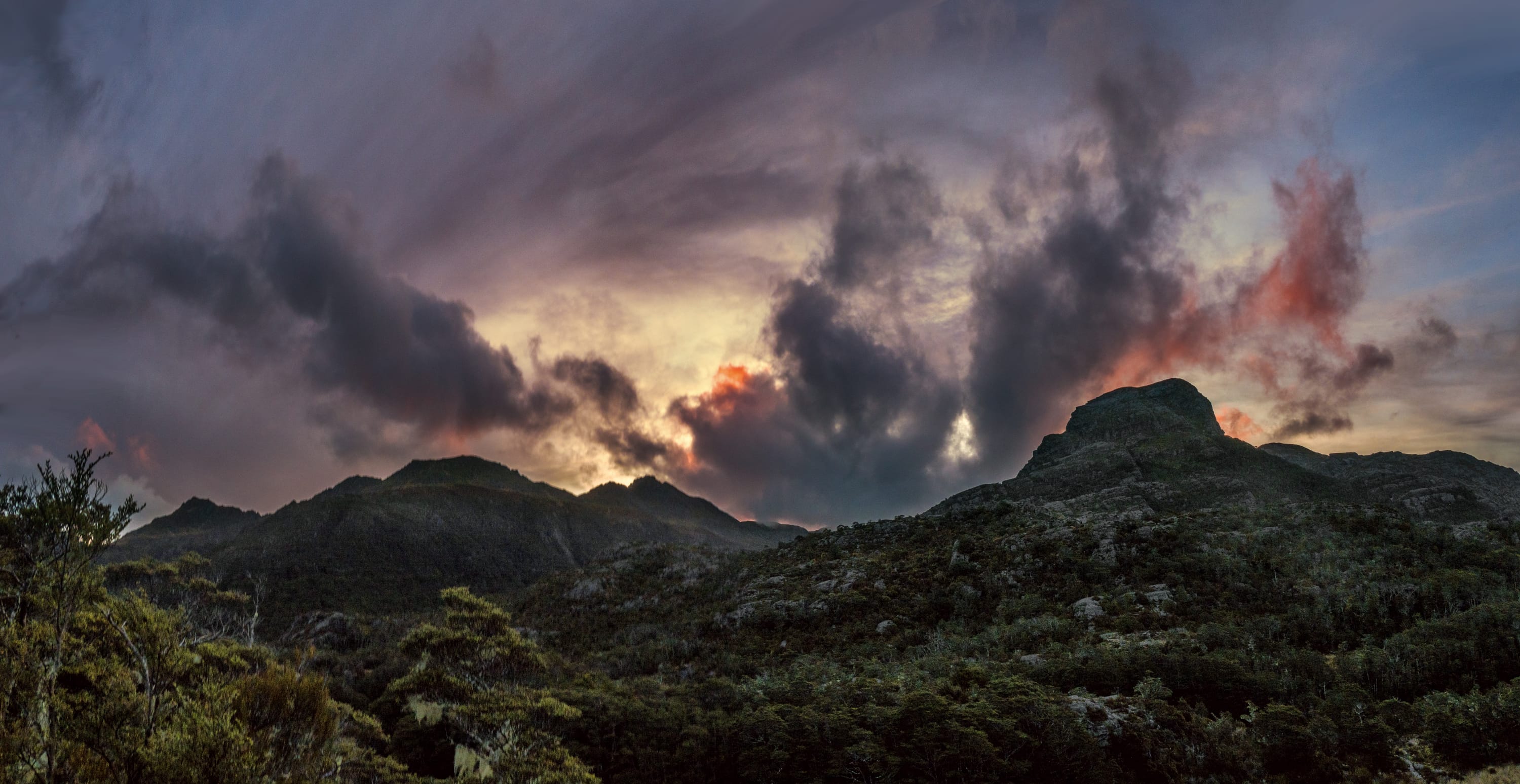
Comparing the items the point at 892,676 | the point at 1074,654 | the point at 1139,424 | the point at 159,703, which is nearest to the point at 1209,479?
the point at 1139,424

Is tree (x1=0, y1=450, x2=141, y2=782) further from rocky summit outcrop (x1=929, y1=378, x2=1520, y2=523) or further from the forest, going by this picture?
rocky summit outcrop (x1=929, y1=378, x2=1520, y2=523)

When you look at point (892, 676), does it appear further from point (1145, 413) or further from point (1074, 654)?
point (1145, 413)

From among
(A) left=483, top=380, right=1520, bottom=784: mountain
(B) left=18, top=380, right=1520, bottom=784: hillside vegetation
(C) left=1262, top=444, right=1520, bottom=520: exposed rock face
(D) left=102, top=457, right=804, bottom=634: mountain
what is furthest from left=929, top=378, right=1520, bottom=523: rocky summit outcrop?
(D) left=102, top=457, right=804, bottom=634: mountain

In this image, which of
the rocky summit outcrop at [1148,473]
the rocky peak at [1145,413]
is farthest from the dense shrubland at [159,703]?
the rocky peak at [1145,413]

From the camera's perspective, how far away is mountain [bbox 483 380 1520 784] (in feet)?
63.7

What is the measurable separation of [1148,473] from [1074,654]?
270ft

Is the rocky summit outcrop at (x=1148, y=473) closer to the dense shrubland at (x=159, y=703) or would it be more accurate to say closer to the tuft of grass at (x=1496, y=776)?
the tuft of grass at (x=1496, y=776)

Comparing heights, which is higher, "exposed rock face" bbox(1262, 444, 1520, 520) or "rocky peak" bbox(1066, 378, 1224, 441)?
"rocky peak" bbox(1066, 378, 1224, 441)

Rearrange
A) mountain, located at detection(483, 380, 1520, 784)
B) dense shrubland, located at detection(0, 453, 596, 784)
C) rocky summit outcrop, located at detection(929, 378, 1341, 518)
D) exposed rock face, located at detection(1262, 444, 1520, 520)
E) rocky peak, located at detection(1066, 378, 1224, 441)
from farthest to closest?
rocky peak, located at detection(1066, 378, 1224, 441) < rocky summit outcrop, located at detection(929, 378, 1341, 518) < exposed rock face, located at detection(1262, 444, 1520, 520) < mountain, located at detection(483, 380, 1520, 784) < dense shrubland, located at detection(0, 453, 596, 784)

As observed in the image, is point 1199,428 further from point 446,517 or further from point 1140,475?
point 446,517

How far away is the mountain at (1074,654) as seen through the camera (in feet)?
63.7

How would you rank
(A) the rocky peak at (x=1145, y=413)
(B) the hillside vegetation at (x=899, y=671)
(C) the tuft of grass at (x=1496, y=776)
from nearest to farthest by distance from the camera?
(C) the tuft of grass at (x=1496, y=776)
(B) the hillside vegetation at (x=899, y=671)
(A) the rocky peak at (x=1145, y=413)

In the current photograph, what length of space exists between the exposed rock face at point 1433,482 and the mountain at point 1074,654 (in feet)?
15.6

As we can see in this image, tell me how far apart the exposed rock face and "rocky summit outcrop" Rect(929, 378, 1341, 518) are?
7.84 m
